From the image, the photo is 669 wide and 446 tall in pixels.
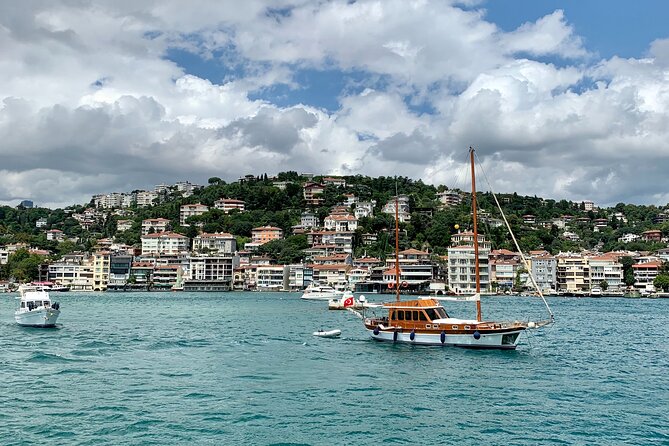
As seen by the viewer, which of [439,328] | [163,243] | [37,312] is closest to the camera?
[439,328]

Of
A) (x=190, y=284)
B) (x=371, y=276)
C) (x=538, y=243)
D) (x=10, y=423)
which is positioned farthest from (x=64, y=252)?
(x=10, y=423)

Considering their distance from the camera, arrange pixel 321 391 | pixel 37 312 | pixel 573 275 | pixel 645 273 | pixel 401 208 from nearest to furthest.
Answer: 1. pixel 321 391
2. pixel 37 312
3. pixel 645 273
4. pixel 573 275
5. pixel 401 208

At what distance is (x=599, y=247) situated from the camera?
180 meters

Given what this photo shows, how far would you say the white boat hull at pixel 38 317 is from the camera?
46406 mm

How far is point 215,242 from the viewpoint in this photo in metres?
173

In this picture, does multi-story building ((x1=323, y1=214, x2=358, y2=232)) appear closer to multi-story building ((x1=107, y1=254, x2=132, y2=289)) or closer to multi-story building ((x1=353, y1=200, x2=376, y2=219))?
multi-story building ((x1=353, y1=200, x2=376, y2=219))

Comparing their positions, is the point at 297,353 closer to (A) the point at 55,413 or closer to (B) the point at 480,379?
(B) the point at 480,379

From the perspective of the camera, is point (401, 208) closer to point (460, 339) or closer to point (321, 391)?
point (460, 339)

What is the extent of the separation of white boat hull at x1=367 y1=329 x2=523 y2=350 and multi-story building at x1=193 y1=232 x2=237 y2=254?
135423 mm

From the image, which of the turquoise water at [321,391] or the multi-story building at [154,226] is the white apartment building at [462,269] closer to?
the turquoise water at [321,391]

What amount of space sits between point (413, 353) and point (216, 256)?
127 meters

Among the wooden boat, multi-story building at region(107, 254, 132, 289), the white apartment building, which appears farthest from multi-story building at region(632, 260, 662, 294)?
multi-story building at region(107, 254, 132, 289)

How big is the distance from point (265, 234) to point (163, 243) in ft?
88.8

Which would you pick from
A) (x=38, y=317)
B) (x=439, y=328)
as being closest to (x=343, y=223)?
(x=38, y=317)
